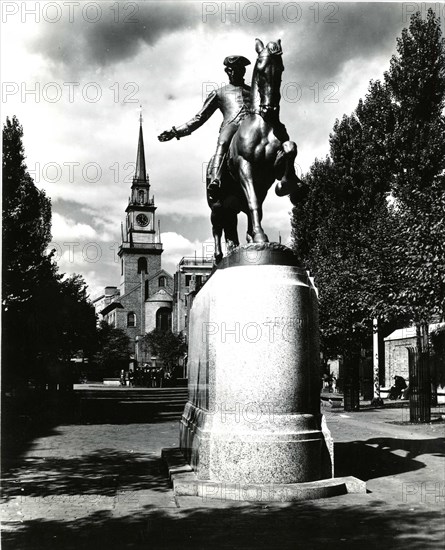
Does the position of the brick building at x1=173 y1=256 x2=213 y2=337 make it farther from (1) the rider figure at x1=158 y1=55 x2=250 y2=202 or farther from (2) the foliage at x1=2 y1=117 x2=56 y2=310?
(1) the rider figure at x1=158 y1=55 x2=250 y2=202

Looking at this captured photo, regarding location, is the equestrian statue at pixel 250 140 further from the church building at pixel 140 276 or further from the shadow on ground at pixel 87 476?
the church building at pixel 140 276

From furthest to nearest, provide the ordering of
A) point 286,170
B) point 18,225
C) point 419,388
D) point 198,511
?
point 18,225
point 419,388
point 286,170
point 198,511

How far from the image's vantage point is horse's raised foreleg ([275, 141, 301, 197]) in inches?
305

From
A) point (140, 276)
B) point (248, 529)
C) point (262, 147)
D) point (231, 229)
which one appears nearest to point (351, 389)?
point (231, 229)

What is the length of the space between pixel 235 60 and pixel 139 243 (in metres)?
96.7

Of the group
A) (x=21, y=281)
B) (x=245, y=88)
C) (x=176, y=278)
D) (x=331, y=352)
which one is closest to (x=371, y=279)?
(x=331, y=352)

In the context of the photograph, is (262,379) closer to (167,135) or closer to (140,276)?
(167,135)

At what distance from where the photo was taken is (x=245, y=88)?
8.88 meters

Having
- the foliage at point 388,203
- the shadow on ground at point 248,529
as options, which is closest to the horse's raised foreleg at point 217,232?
the shadow on ground at point 248,529

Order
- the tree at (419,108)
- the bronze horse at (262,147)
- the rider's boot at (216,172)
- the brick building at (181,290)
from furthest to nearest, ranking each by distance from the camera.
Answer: the brick building at (181,290), the tree at (419,108), the rider's boot at (216,172), the bronze horse at (262,147)

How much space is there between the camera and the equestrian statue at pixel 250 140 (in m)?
7.66

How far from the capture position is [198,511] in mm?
6016

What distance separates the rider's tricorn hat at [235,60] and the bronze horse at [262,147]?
104 cm

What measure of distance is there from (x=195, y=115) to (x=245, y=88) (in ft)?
2.54
